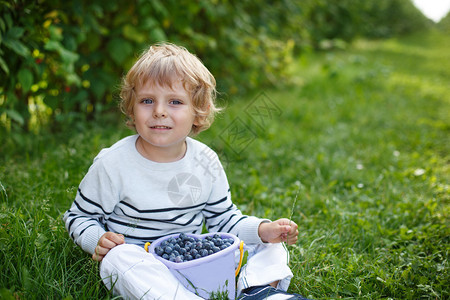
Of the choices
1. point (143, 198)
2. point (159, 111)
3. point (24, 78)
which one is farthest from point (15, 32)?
point (143, 198)

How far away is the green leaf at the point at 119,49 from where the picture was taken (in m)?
3.34

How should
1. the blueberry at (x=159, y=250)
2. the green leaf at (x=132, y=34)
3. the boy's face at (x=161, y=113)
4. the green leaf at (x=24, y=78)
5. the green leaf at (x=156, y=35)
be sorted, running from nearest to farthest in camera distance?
the blueberry at (x=159, y=250) → the boy's face at (x=161, y=113) → the green leaf at (x=24, y=78) → the green leaf at (x=156, y=35) → the green leaf at (x=132, y=34)

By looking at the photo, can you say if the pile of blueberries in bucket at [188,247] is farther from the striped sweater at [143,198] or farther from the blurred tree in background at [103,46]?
the blurred tree in background at [103,46]

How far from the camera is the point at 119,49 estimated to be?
335 cm

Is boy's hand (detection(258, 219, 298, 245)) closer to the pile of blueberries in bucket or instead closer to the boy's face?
the pile of blueberries in bucket

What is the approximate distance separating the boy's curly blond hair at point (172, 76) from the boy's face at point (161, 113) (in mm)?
29

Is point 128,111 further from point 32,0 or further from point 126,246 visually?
point 32,0

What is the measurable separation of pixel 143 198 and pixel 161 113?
0.34m

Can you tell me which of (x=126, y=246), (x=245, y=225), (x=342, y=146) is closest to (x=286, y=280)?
(x=245, y=225)

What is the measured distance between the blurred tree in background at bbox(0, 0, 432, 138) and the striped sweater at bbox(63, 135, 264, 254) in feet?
3.98

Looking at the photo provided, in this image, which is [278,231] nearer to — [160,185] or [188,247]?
[188,247]

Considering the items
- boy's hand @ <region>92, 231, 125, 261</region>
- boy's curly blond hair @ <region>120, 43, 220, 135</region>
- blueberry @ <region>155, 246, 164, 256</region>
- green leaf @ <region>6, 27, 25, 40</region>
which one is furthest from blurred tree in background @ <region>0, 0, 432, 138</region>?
blueberry @ <region>155, 246, 164, 256</region>

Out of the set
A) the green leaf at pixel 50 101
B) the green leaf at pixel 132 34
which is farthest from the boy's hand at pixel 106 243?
the green leaf at pixel 132 34

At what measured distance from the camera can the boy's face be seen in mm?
1675
